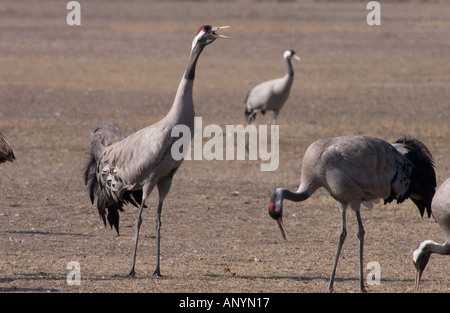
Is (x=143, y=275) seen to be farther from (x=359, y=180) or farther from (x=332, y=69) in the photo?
(x=332, y=69)

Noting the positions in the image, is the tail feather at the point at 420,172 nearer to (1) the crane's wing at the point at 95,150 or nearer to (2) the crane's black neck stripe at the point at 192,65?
(2) the crane's black neck stripe at the point at 192,65

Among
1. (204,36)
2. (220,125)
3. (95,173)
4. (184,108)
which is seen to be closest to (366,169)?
(184,108)

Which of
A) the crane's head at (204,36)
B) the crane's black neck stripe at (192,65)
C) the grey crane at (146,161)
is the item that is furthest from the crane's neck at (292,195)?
the crane's head at (204,36)

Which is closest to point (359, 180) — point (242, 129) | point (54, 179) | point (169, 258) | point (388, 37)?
point (169, 258)

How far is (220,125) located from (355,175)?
8344mm

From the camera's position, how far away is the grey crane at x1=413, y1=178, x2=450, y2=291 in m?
6.15

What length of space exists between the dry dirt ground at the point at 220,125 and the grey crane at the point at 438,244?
0.89 ft

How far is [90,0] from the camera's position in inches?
1905

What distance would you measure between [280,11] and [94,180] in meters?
34.1

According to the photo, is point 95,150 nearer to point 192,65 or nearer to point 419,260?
point 192,65

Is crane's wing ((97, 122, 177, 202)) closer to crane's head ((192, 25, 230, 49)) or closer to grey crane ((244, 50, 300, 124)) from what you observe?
crane's head ((192, 25, 230, 49))

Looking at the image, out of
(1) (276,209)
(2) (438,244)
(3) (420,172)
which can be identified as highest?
(3) (420,172)

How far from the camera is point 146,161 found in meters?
6.56

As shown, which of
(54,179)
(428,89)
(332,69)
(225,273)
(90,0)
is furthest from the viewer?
(90,0)
